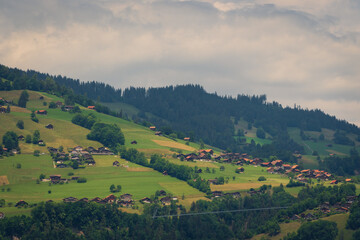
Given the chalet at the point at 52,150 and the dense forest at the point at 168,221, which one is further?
the chalet at the point at 52,150

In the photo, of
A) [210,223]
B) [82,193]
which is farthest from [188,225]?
[82,193]

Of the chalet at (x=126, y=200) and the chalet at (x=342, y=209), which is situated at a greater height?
the chalet at (x=342, y=209)

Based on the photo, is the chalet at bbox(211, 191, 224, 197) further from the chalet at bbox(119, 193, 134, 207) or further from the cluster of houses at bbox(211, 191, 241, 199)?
the chalet at bbox(119, 193, 134, 207)

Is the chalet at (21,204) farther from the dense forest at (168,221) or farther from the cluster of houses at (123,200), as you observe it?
the cluster of houses at (123,200)

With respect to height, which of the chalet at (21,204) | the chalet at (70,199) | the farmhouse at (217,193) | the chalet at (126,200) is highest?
the farmhouse at (217,193)

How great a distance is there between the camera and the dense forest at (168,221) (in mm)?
127875

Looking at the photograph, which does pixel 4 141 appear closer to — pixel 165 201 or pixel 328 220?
pixel 165 201

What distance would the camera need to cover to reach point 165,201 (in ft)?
521

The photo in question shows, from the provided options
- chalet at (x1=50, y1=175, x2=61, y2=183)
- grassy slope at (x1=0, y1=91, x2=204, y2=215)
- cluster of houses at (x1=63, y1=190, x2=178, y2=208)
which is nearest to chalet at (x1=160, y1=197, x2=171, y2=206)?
cluster of houses at (x1=63, y1=190, x2=178, y2=208)

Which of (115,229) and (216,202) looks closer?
(115,229)

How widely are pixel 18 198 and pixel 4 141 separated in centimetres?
4435

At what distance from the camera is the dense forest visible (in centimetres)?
12788

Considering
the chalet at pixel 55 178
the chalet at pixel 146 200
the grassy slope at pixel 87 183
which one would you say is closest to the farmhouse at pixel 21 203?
the grassy slope at pixel 87 183

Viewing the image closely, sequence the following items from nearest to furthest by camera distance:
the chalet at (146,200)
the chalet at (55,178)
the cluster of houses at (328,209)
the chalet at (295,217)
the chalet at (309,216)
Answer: the chalet at (309,216) → the cluster of houses at (328,209) → the chalet at (295,217) → the chalet at (146,200) → the chalet at (55,178)
